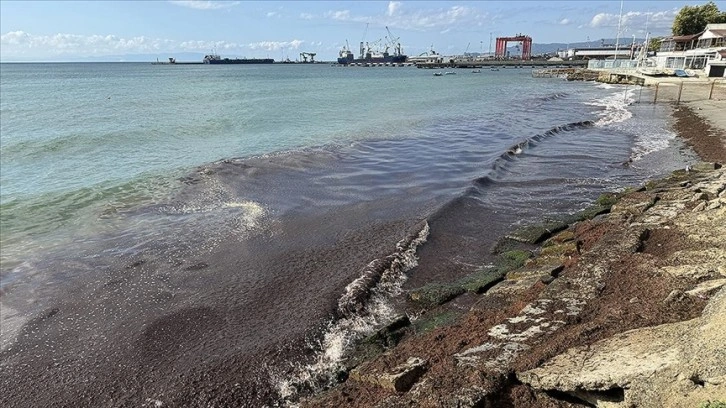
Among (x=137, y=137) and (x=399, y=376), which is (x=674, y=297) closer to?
(x=399, y=376)

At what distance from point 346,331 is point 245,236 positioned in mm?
6483

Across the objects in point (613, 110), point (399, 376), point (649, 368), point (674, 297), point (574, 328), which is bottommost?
point (613, 110)

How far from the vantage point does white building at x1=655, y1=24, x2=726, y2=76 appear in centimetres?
6868

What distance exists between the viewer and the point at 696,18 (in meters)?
102

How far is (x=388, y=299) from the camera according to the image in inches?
406

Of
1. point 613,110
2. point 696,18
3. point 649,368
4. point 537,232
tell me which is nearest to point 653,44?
point 696,18

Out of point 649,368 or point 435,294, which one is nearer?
point 649,368

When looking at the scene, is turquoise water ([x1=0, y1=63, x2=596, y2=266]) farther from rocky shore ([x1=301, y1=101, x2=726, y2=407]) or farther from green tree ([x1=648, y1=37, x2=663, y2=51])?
green tree ([x1=648, y1=37, x2=663, y2=51])

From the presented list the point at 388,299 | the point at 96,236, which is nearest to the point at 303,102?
the point at 96,236

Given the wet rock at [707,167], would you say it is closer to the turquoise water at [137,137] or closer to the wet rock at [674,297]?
the wet rock at [674,297]

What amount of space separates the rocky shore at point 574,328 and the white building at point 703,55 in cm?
7266

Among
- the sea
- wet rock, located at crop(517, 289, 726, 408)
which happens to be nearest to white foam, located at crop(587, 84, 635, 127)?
the sea

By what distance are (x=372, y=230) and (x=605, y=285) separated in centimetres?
730

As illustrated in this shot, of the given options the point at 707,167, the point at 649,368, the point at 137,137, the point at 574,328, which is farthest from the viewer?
the point at 137,137
